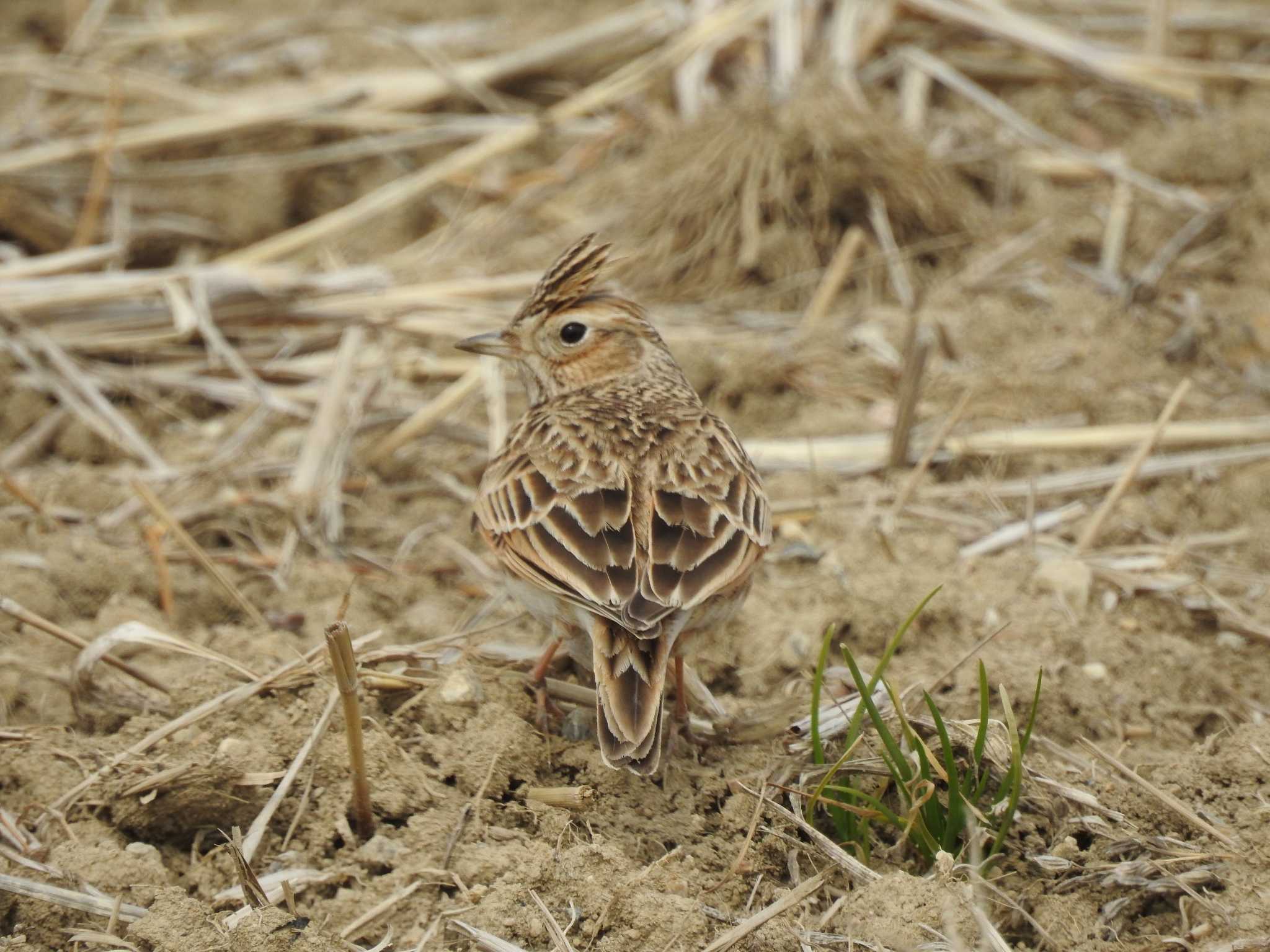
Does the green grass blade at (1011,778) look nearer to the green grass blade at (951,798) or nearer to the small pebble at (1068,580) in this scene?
the green grass blade at (951,798)

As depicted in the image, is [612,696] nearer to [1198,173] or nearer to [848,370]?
A: [848,370]

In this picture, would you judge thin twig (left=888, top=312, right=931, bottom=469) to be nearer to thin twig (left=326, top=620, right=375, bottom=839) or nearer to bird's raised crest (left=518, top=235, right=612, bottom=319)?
bird's raised crest (left=518, top=235, right=612, bottom=319)

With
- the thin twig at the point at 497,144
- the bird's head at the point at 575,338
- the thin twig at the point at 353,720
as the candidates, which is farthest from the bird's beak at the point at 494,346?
the thin twig at the point at 497,144

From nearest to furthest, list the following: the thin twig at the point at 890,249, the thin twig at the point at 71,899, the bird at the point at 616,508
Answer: the thin twig at the point at 71,899 → the bird at the point at 616,508 → the thin twig at the point at 890,249

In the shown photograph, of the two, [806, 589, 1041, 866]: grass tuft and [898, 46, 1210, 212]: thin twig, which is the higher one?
[898, 46, 1210, 212]: thin twig

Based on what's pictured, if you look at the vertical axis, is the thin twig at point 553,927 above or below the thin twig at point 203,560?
below

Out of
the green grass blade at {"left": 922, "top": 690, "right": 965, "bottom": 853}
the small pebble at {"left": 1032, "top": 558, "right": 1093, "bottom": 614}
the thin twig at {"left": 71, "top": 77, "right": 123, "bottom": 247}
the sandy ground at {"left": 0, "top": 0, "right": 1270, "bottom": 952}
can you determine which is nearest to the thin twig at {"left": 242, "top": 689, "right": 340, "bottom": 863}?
the sandy ground at {"left": 0, "top": 0, "right": 1270, "bottom": 952}

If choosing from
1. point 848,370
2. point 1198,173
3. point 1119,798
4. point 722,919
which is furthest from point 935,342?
point 722,919
